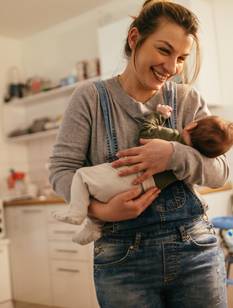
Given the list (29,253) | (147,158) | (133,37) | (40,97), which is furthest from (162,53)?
(40,97)

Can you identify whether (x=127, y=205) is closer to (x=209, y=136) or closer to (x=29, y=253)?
(x=209, y=136)

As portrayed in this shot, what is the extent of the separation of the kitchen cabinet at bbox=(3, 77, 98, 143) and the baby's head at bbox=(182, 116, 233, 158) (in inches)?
117

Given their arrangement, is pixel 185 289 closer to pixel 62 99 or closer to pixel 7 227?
pixel 7 227

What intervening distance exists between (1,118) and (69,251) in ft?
5.64

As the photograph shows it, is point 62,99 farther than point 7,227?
Yes

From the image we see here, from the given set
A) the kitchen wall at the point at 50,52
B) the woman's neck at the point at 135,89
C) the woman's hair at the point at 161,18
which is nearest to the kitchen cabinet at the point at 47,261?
the kitchen wall at the point at 50,52

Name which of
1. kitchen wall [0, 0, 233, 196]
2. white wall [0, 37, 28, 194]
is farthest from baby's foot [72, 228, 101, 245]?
white wall [0, 37, 28, 194]

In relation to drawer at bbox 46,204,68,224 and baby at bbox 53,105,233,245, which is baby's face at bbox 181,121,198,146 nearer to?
baby at bbox 53,105,233,245

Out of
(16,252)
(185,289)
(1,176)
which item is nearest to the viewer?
(185,289)

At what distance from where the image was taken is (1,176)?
4.26m

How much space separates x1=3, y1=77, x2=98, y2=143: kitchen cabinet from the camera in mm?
4176

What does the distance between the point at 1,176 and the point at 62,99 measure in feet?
3.16

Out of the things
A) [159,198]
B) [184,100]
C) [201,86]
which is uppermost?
[201,86]

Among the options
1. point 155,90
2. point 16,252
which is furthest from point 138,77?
point 16,252
